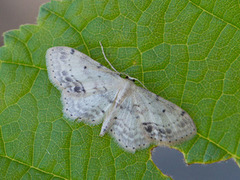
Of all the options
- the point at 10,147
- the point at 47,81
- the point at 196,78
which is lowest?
the point at 10,147

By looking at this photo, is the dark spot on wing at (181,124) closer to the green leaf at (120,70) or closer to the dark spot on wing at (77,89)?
the green leaf at (120,70)

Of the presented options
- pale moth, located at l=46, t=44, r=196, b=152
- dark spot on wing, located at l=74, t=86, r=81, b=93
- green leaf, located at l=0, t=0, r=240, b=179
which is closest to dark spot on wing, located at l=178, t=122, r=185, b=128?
pale moth, located at l=46, t=44, r=196, b=152

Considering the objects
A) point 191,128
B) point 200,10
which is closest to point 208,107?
point 191,128

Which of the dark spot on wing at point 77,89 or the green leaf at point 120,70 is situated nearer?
the green leaf at point 120,70

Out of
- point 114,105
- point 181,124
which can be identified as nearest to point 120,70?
point 114,105

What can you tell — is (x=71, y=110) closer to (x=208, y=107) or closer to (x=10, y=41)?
(x=10, y=41)

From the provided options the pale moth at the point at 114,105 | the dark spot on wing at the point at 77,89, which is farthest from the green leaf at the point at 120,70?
the dark spot on wing at the point at 77,89
